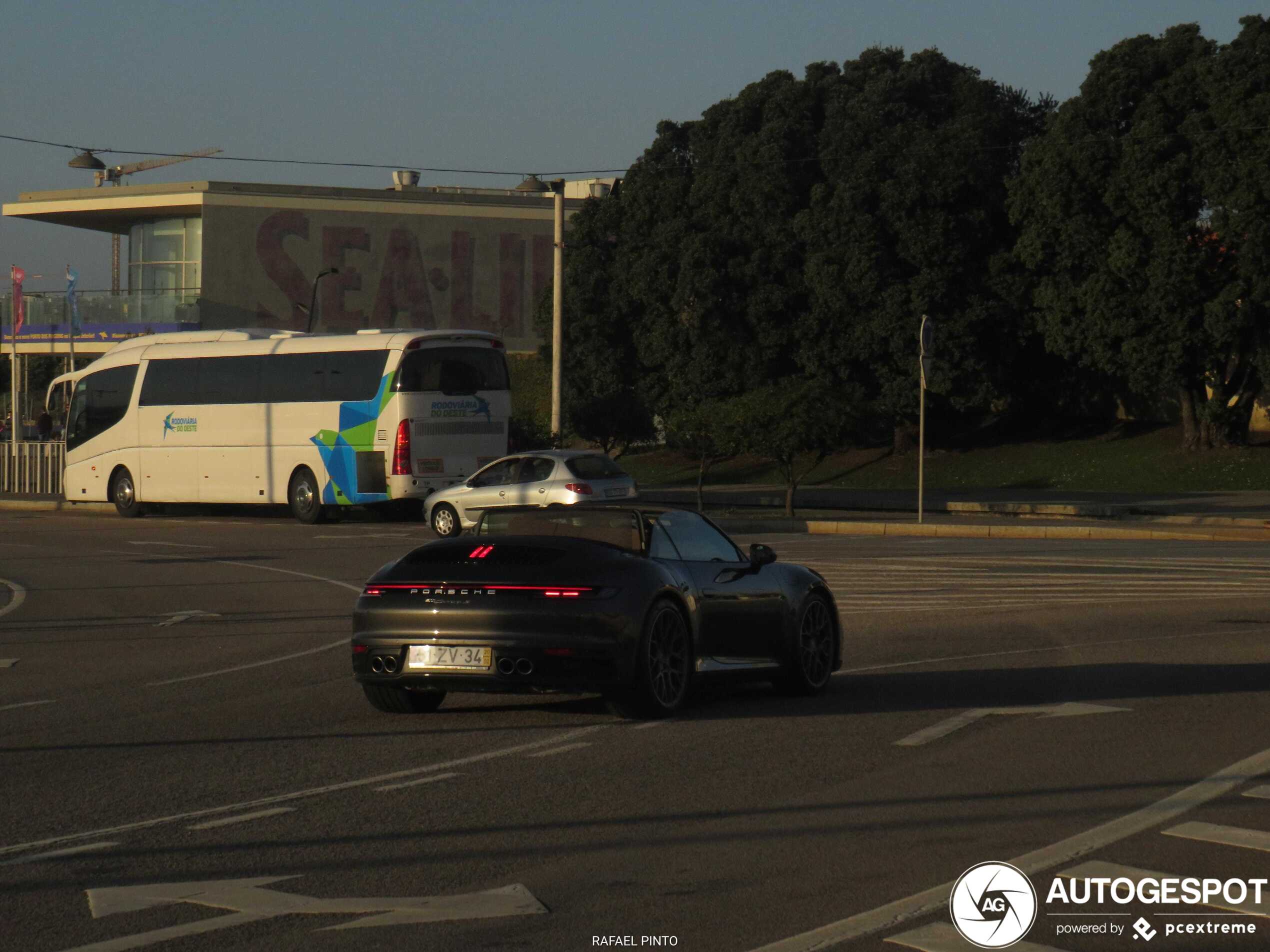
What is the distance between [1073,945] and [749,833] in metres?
1.83

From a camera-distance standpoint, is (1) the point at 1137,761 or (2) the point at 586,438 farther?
(2) the point at 586,438

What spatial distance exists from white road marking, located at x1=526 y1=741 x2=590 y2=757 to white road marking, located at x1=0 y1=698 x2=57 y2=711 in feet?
13.1

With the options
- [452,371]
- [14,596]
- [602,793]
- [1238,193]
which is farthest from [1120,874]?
[1238,193]

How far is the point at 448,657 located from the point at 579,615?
2.68 feet

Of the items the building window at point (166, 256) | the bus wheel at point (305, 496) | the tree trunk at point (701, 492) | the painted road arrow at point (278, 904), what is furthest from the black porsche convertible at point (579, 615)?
the building window at point (166, 256)

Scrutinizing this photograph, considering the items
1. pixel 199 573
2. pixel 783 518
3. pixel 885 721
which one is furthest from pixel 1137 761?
pixel 783 518

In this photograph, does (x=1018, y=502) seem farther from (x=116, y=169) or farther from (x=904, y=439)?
(x=116, y=169)

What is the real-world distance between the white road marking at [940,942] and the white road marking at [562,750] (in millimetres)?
3674

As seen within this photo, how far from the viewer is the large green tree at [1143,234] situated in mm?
41656

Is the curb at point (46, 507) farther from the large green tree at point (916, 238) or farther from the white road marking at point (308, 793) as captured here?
the white road marking at point (308, 793)

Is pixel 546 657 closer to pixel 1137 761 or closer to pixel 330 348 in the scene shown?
pixel 1137 761

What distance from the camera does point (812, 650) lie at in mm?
11438

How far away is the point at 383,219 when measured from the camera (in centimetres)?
7838

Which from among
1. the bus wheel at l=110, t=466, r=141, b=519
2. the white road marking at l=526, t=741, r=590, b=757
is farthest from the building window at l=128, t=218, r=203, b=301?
the white road marking at l=526, t=741, r=590, b=757
